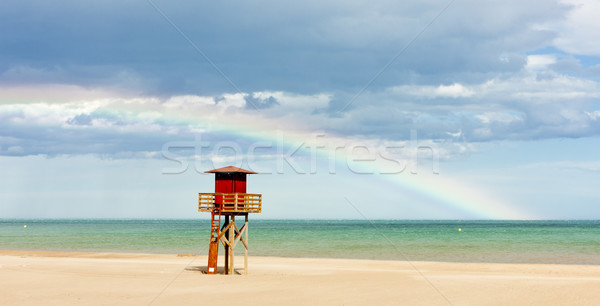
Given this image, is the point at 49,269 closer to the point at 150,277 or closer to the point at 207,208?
the point at 150,277

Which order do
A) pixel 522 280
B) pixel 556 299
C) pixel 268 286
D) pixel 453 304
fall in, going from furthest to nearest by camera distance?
pixel 522 280
pixel 268 286
pixel 556 299
pixel 453 304

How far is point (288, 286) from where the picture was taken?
26.8m

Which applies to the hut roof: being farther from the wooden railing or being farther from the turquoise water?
the turquoise water

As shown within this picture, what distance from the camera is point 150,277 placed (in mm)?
30359

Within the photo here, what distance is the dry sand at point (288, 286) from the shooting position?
22828 mm

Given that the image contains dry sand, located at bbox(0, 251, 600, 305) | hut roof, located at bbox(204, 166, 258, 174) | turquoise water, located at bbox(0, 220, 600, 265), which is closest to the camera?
dry sand, located at bbox(0, 251, 600, 305)

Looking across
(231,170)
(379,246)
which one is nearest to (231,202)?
(231,170)

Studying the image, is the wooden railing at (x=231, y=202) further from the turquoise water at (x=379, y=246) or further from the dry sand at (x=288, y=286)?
the turquoise water at (x=379, y=246)

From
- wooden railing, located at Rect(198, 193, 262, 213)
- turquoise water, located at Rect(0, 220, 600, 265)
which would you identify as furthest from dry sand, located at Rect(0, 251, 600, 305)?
turquoise water, located at Rect(0, 220, 600, 265)

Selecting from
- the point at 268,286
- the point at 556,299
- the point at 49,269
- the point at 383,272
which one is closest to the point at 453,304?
the point at 556,299

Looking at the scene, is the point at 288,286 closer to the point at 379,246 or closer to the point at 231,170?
the point at 231,170

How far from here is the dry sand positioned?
22828 millimetres

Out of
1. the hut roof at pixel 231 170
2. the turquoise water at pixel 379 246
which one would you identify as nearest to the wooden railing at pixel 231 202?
the hut roof at pixel 231 170

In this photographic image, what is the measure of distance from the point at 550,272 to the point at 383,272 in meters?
11.4
